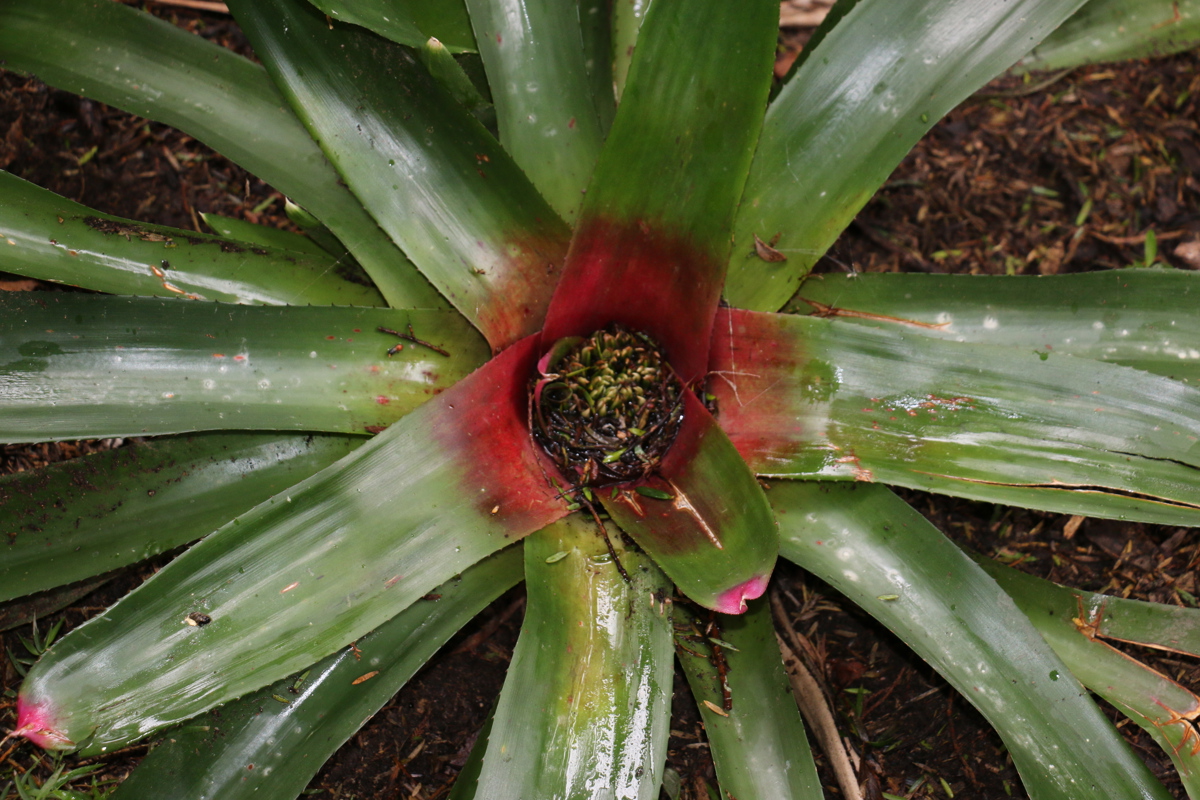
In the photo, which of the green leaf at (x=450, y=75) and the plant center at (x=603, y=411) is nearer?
the green leaf at (x=450, y=75)

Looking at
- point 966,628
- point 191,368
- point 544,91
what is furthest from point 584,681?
point 544,91

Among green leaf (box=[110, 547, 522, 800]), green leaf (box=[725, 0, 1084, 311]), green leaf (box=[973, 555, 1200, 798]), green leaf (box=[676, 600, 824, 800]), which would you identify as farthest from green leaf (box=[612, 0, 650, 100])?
green leaf (box=[973, 555, 1200, 798])

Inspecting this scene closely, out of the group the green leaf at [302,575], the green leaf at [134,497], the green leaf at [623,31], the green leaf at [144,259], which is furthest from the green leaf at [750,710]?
the green leaf at [623,31]

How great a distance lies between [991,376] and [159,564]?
222 cm

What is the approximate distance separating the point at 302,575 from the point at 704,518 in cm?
81

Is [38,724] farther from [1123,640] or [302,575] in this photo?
[1123,640]

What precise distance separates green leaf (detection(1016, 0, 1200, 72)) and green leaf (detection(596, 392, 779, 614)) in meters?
1.94

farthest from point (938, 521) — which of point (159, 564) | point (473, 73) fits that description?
point (159, 564)

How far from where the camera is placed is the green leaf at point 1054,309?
6.10 ft

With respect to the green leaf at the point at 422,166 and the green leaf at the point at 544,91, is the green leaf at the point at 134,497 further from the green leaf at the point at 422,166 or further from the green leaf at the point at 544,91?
the green leaf at the point at 544,91

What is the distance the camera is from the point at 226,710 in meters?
1.80

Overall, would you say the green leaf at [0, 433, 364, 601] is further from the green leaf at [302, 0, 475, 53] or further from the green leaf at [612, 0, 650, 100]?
the green leaf at [612, 0, 650, 100]

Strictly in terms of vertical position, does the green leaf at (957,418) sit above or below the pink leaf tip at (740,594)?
above

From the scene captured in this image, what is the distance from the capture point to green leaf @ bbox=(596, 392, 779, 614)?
1515 mm
